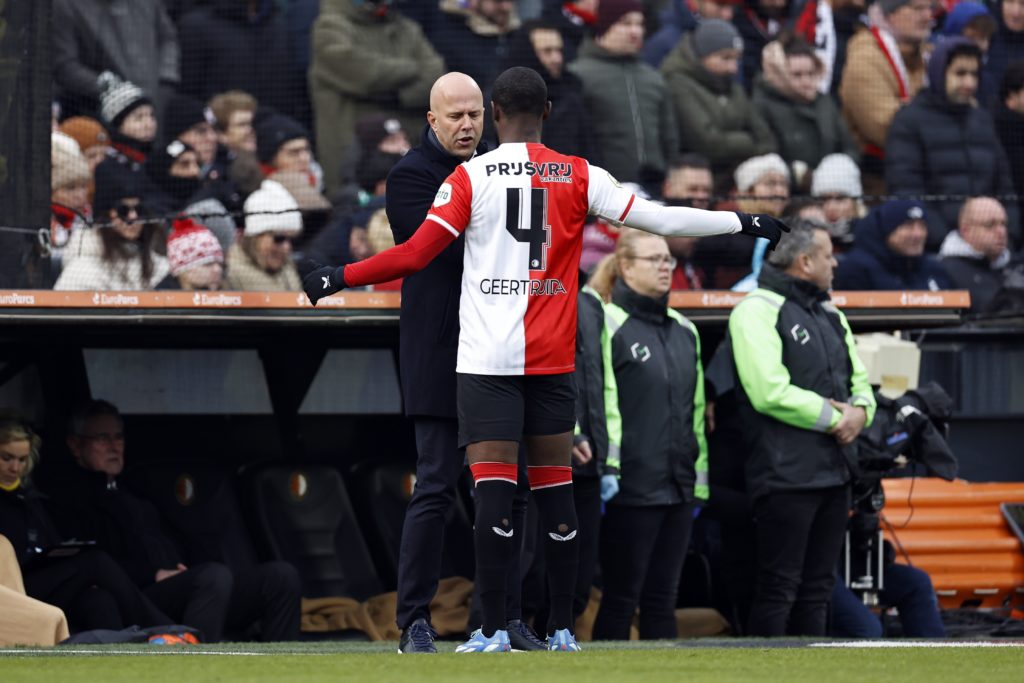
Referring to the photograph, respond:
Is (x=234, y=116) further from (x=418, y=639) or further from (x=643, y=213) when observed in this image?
(x=418, y=639)

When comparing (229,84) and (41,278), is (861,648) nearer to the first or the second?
(41,278)

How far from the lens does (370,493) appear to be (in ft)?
30.1

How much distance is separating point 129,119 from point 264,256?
1.40m

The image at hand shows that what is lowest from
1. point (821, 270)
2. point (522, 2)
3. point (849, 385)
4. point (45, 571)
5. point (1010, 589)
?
point (1010, 589)

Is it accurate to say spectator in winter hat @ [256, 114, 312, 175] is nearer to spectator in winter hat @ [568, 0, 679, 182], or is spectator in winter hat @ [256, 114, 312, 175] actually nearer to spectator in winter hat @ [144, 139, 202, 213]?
spectator in winter hat @ [144, 139, 202, 213]

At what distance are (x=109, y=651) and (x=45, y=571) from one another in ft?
5.42

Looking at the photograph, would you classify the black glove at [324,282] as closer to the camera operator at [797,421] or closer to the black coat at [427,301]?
the black coat at [427,301]

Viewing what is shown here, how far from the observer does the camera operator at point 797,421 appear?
8.05 meters

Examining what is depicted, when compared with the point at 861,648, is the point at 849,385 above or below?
above

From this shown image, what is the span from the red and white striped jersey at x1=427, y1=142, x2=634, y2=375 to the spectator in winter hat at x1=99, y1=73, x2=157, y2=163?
4.96 m

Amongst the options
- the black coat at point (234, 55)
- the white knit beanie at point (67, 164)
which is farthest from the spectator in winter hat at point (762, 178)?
the white knit beanie at point (67, 164)

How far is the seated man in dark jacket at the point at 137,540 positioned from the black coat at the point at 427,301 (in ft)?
9.00

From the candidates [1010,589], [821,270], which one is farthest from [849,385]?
[1010,589]

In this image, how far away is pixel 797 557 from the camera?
8078mm
